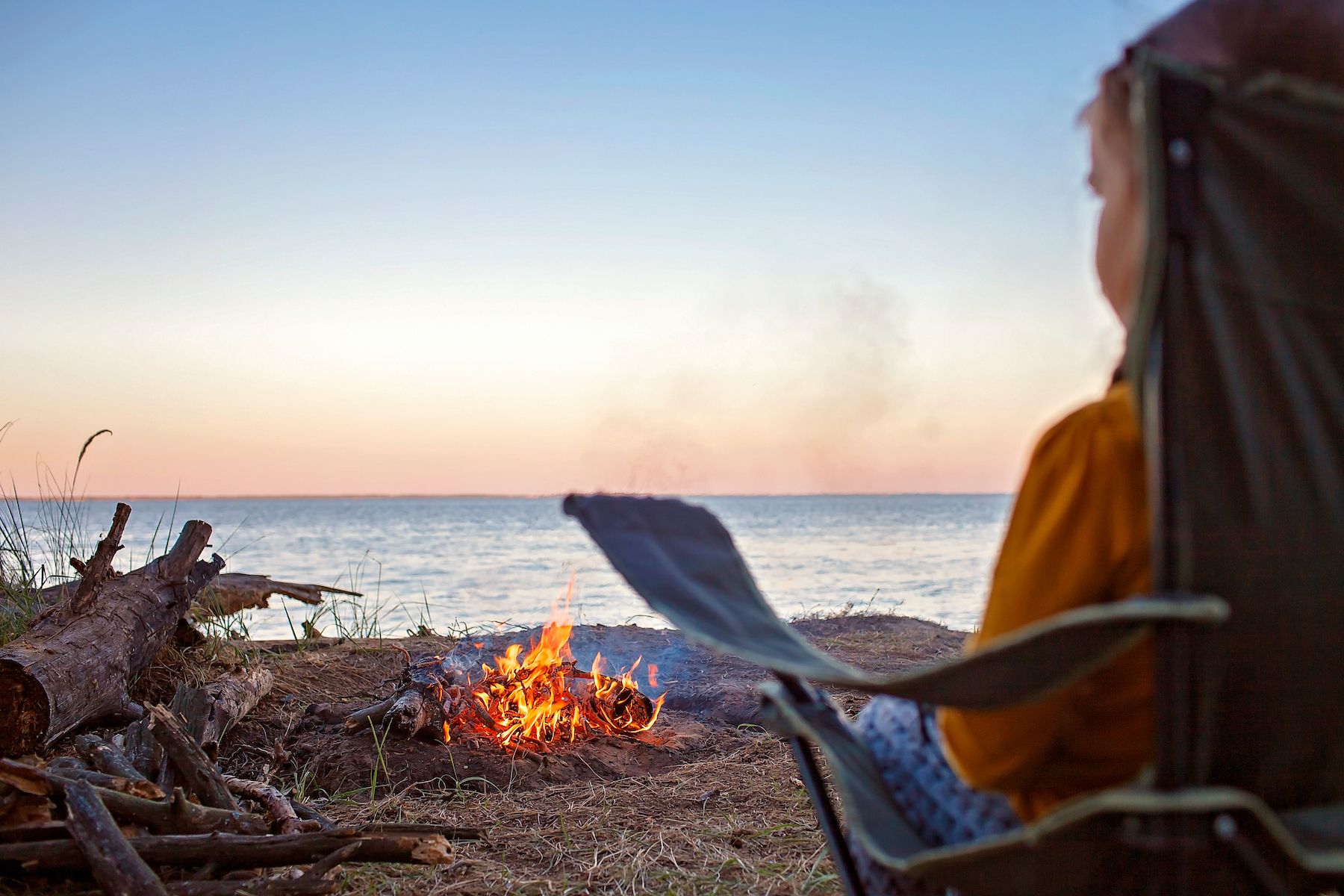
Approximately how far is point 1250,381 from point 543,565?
1786 cm

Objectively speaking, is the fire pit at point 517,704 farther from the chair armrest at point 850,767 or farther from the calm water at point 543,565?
the chair armrest at point 850,767

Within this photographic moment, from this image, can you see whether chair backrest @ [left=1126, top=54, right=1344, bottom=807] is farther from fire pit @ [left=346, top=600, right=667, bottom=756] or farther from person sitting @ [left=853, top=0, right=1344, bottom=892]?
fire pit @ [left=346, top=600, right=667, bottom=756]

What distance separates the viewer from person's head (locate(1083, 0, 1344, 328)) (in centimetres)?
89

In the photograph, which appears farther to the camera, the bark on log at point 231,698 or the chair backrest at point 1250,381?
the bark on log at point 231,698

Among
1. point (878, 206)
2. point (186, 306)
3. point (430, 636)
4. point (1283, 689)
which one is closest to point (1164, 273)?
point (1283, 689)

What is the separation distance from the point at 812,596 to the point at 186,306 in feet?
38.8

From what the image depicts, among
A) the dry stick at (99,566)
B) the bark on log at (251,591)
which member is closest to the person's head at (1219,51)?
the dry stick at (99,566)

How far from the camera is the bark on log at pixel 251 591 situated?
4.88 metres

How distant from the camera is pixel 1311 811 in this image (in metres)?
0.90

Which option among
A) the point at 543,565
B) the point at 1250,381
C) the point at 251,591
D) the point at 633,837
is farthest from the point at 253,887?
the point at 543,565

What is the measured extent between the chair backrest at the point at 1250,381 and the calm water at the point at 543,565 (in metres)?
0.59

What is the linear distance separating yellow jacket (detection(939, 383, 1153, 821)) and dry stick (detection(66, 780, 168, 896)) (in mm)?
1868

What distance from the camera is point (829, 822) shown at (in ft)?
4.56

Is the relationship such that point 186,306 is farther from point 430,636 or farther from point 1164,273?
point 1164,273
